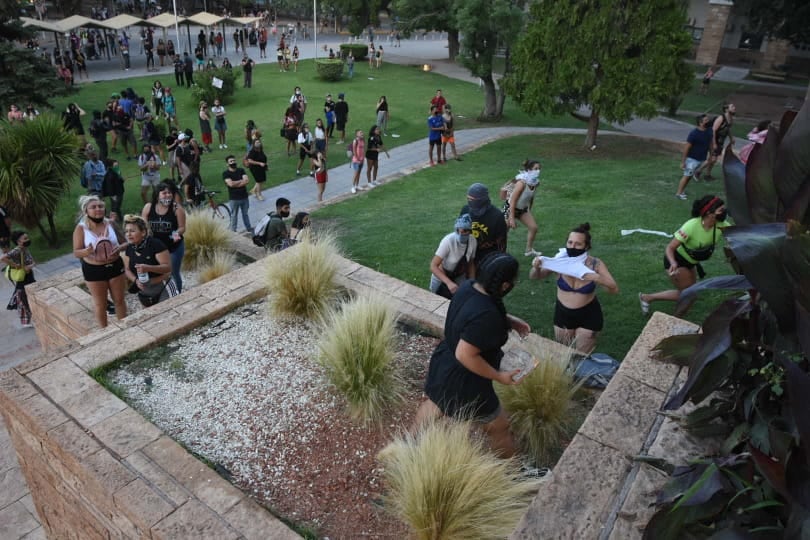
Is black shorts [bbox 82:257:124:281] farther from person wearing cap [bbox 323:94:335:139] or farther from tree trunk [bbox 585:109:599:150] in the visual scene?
tree trunk [bbox 585:109:599:150]

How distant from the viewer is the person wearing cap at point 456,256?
5.39m

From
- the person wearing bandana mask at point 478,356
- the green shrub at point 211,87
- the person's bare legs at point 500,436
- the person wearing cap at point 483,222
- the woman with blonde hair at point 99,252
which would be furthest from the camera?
the green shrub at point 211,87

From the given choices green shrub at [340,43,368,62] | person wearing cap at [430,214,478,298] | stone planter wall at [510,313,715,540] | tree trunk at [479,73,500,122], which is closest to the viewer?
stone planter wall at [510,313,715,540]

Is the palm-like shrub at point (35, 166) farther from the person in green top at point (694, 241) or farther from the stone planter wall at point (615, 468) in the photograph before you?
the stone planter wall at point (615, 468)

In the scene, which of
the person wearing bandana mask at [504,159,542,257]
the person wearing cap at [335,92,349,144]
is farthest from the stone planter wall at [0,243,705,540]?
the person wearing cap at [335,92,349,144]

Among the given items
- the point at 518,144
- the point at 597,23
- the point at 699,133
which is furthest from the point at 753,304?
the point at 518,144

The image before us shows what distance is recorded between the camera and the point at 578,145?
56.4 feet

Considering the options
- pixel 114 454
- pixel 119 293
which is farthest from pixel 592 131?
pixel 114 454

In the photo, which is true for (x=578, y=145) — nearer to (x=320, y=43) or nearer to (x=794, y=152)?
(x=794, y=152)

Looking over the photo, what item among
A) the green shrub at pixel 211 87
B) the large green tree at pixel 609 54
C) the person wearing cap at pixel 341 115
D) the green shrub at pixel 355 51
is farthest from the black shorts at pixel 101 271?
the green shrub at pixel 355 51

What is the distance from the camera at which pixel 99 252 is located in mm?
5984

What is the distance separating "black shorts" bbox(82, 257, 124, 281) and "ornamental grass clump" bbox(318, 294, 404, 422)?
2906mm

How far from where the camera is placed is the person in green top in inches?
225

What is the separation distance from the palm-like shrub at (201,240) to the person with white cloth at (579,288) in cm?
483
